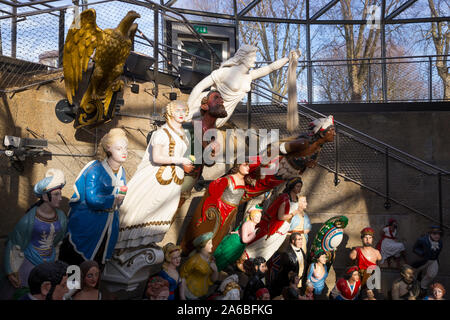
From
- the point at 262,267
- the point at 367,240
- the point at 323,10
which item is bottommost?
the point at 262,267

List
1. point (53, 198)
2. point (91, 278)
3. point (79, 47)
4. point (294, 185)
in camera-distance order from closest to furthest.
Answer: point (91, 278) → point (53, 198) → point (79, 47) → point (294, 185)

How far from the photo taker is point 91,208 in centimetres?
487

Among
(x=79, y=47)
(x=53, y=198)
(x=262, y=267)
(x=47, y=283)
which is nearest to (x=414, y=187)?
(x=262, y=267)

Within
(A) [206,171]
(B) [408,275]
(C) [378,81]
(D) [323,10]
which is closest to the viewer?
(B) [408,275]

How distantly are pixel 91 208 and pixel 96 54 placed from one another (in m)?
1.67

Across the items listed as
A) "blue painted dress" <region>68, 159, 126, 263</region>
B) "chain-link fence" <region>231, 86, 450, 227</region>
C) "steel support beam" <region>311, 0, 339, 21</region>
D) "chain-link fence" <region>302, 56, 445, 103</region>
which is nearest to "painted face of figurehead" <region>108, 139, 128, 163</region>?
"blue painted dress" <region>68, 159, 126, 263</region>

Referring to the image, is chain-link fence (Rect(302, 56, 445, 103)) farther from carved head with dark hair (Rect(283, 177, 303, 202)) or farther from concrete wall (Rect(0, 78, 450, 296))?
carved head with dark hair (Rect(283, 177, 303, 202))

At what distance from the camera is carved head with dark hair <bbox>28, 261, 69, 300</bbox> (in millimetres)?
3889

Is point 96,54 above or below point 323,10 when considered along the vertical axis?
below

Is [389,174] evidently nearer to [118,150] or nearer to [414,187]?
[414,187]

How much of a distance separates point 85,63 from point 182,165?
1.46m

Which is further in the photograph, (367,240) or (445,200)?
(445,200)

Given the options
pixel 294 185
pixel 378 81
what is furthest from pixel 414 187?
pixel 378 81

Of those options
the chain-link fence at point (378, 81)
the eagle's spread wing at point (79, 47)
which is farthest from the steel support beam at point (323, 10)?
the eagle's spread wing at point (79, 47)
